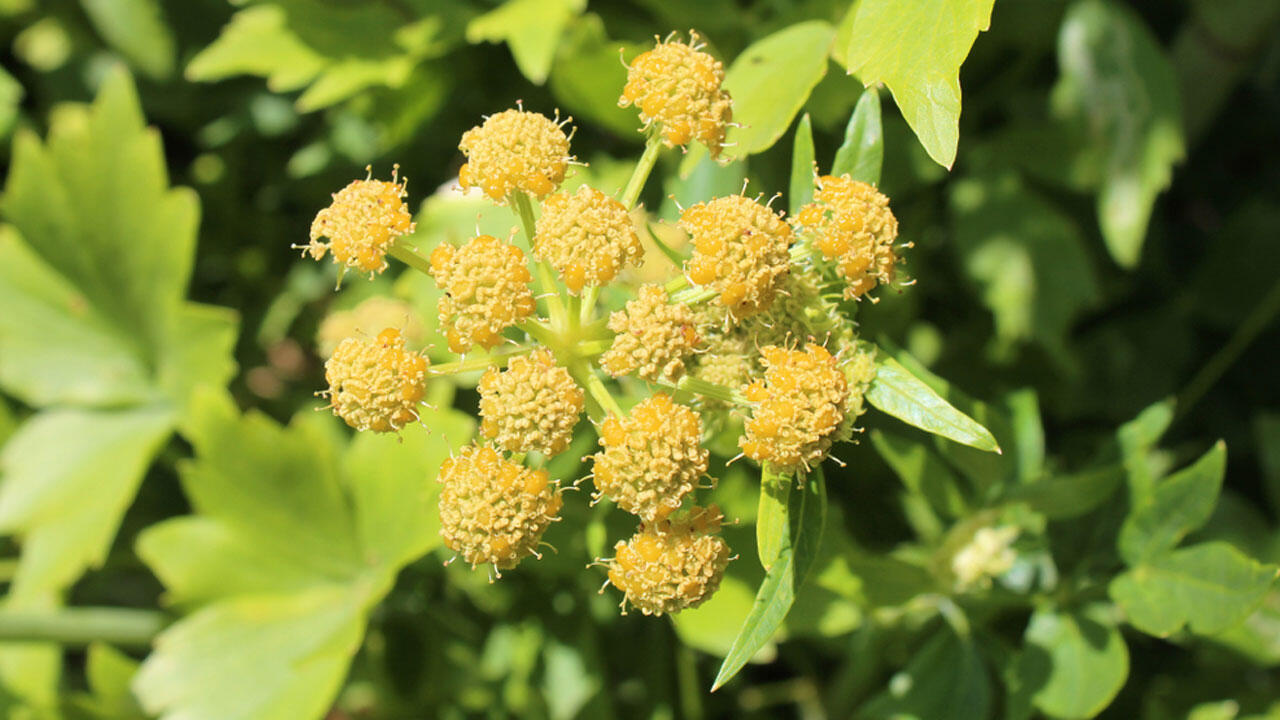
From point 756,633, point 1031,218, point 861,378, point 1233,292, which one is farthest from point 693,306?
point 1233,292

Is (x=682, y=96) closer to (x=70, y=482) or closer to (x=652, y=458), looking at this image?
(x=652, y=458)

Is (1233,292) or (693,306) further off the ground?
(693,306)

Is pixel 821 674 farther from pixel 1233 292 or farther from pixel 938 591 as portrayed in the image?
pixel 1233 292

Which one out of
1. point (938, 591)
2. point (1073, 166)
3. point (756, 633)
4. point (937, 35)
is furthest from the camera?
point (1073, 166)

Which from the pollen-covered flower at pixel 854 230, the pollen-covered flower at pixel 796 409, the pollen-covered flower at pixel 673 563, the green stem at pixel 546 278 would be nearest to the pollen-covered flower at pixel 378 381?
the green stem at pixel 546 278

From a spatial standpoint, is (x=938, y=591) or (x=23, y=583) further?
(x=23, y=583)

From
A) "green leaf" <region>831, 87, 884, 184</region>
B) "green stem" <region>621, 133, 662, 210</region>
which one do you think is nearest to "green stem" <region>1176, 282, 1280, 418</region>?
"green leaf" <region>831, 87, 884, 184</region>

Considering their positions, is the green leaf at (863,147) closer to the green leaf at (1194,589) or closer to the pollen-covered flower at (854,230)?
the pollen-covered flower at (854,230)

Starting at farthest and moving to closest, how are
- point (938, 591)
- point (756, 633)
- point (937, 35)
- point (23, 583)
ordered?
point (23, 583) → point (938, 591) → point (937, 35) → point (756, 633)
